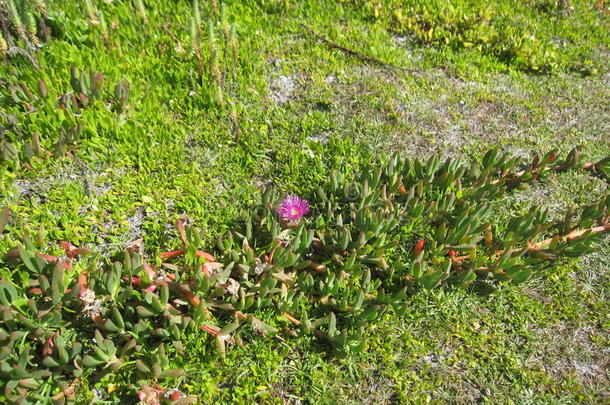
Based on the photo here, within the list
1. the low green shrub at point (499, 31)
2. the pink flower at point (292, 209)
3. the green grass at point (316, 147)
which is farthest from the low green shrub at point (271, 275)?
the low green shrub at point (499, 31)

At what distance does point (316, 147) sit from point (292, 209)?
0.89m

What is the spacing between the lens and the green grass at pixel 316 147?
264 cm

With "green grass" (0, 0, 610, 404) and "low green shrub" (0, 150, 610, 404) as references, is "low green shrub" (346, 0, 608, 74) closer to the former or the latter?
"green grass" (0, 0, 610, 404)

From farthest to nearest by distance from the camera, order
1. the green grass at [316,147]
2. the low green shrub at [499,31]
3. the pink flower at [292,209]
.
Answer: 1. the low green shrub at [499,31]
2. the pink flower at [292,209]
3. the green grass at [316,147]

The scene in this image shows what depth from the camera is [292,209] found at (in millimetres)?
3076

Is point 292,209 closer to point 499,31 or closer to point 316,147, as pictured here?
point 316,147

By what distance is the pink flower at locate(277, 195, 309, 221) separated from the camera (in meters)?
3.04

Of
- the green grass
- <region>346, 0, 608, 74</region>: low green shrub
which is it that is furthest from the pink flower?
<region>346, 0, 608, 74</region>: low green shrub

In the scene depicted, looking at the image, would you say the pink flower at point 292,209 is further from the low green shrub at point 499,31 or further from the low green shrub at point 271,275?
the low green shrub at point 499,31

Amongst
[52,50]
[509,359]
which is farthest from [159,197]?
[509,359]

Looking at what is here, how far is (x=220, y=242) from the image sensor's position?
282 cm

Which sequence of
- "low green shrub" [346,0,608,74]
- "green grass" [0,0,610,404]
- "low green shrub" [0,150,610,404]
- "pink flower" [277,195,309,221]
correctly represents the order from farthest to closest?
"low green shrub" [346,0,608,74]
"pink flower" [277,195,309,221]
"green grass" [0,0,610,404]
"low green shrub" [0,150,610,404]

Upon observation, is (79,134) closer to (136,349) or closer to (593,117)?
(136,349)

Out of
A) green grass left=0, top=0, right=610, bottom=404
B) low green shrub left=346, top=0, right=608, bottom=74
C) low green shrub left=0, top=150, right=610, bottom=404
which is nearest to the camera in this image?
low green shrub left=0, top=150, right=610, bottom=404
